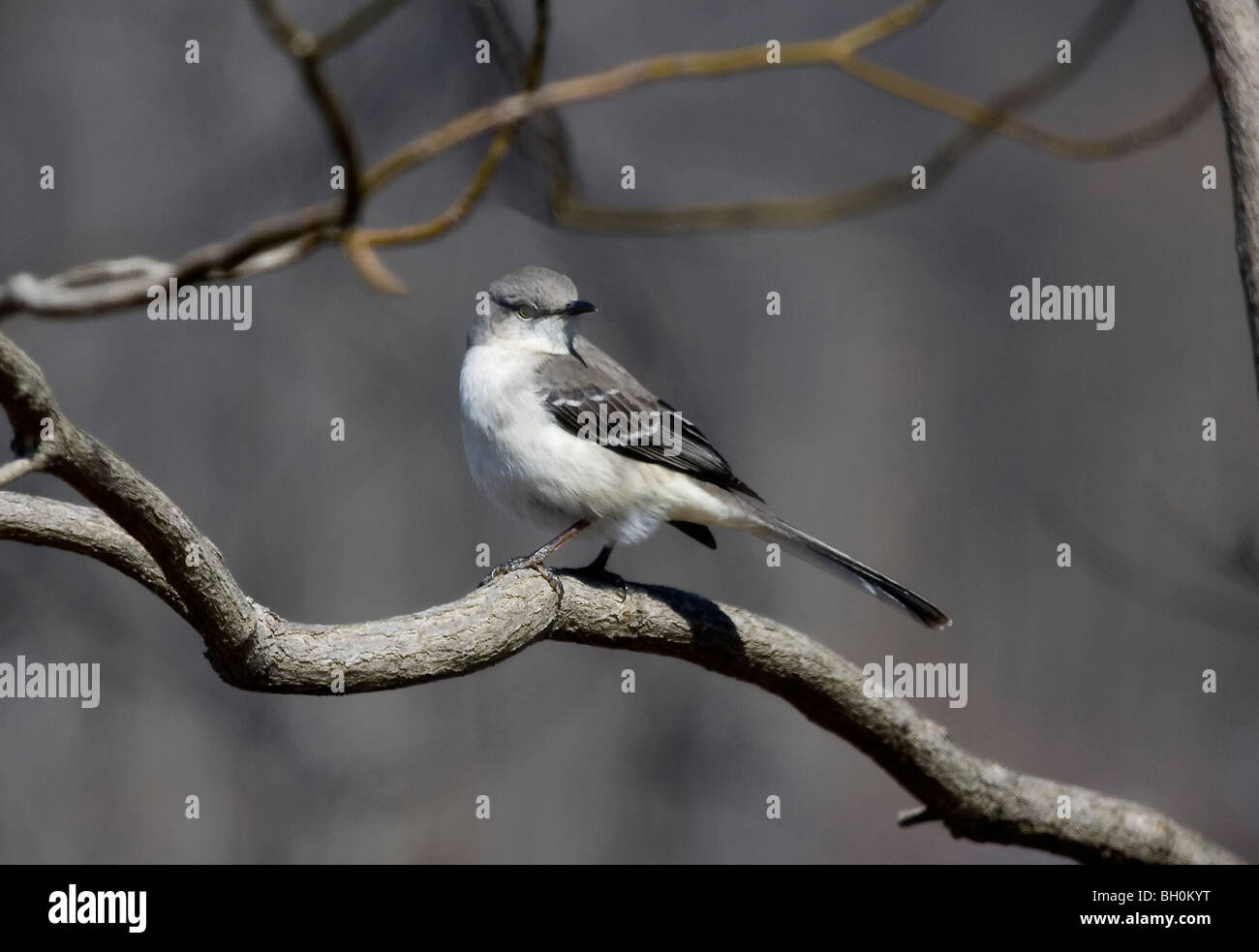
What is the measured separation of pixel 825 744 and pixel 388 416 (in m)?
4.75

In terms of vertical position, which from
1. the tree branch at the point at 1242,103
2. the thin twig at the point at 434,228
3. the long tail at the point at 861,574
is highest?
the tree branch at the point at 1242,103

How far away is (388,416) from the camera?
8297mm

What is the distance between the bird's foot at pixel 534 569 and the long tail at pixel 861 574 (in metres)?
1.00

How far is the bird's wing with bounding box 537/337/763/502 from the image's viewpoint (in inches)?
195

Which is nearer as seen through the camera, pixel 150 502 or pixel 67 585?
pixel 150 502

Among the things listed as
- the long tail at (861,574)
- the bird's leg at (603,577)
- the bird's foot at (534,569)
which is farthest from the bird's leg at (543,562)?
the long tail at (861,574)

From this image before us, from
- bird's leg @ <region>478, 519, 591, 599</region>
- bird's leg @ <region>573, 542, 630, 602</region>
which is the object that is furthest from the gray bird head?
bird's leg @ <region>573, 542, 630, 602</region>

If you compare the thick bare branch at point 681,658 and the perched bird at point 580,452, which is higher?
the perched bird at point 580,452

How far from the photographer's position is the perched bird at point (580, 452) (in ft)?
15.8

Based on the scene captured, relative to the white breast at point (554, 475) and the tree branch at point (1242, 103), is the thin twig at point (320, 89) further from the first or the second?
the white breast at point (554, 475)

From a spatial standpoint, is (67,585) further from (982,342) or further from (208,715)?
(982,342)

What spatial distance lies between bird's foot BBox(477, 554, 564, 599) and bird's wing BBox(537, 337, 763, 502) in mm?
702
